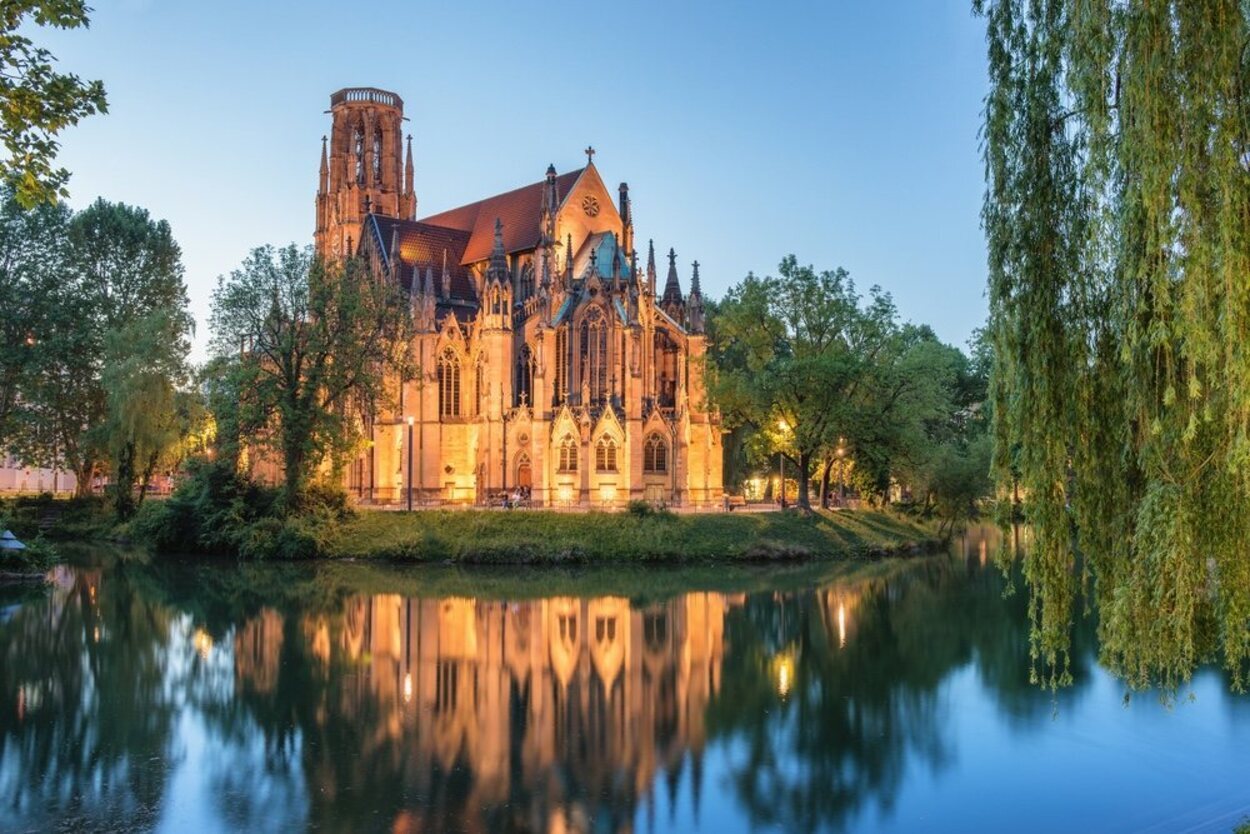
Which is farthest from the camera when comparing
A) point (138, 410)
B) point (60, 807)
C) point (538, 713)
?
point (138, 410)

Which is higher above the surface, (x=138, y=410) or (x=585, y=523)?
(x=138, y=410)

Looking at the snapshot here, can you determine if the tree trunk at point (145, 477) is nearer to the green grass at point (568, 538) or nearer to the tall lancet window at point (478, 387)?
the green grass at point (568, 538)

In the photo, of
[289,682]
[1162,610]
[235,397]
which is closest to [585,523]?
[235,397]

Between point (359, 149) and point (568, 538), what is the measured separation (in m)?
37.5

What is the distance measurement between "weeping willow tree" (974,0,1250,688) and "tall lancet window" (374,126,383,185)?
211ft

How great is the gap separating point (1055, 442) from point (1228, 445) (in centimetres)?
187

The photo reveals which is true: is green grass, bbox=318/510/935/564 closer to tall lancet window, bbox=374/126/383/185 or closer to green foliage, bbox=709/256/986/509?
green foliage, bbox=709/256/986/509

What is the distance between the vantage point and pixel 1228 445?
10.4 m

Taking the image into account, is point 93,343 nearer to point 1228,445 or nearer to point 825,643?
point 825,643

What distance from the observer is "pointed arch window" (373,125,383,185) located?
2876 inches

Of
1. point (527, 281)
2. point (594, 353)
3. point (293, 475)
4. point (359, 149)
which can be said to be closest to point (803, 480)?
point (594, 353)

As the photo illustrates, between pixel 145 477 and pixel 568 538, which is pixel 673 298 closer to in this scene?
pixel 568 538

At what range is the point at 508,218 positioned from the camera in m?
67.7

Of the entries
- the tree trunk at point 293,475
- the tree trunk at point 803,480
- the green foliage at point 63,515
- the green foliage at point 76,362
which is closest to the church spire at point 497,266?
the tree trunk at point 293,475
